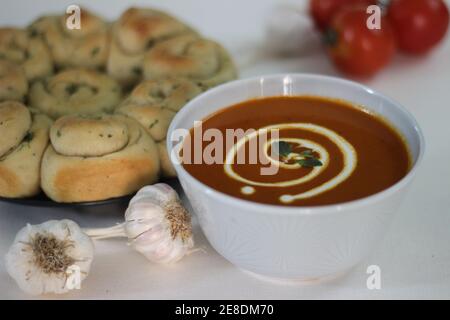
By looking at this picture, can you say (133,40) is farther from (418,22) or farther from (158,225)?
(418,22)

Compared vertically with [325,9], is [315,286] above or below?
below

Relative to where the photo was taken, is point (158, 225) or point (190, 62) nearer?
point (158, 225)

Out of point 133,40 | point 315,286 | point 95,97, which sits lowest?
point 315,286

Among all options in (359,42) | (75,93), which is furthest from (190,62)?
(359,42)

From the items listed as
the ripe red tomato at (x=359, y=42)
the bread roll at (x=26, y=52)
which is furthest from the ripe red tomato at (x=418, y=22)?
the bread roll at (x=26, y=52)

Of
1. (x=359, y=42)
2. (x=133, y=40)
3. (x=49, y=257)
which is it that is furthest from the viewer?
(x=359, y=42)

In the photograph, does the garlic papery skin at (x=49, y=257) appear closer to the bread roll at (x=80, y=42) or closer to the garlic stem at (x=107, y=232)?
the garlic stem at (x=107, y=232)

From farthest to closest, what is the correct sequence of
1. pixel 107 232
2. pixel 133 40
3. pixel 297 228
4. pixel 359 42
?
1. pixel 359 42
2. pixel 133 40
3. pixel 107 232
4. pixel 297 228
